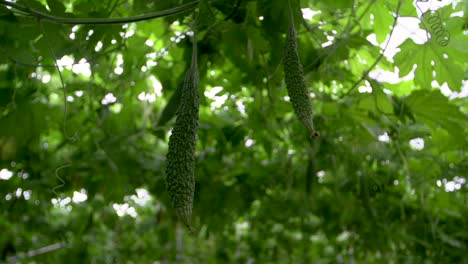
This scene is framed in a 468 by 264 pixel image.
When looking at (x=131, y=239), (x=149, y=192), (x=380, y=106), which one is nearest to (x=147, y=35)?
(x=380, y=106)

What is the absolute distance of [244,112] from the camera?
2.36 meters

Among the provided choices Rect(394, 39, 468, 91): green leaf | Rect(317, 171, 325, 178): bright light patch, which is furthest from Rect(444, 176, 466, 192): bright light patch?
Rect(394, 39, 468, 91): green leaf

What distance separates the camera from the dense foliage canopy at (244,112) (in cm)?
146

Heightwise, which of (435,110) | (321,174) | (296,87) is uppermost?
(321,174)

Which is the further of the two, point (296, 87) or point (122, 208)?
point (122, 208)

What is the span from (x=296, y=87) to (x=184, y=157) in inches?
9.0

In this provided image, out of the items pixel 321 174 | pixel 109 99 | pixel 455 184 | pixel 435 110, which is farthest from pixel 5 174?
pixel 455 184

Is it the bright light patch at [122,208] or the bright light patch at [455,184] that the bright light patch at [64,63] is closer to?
the bright light patch at [122,208]

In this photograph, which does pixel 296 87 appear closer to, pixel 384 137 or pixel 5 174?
pixel 384 137

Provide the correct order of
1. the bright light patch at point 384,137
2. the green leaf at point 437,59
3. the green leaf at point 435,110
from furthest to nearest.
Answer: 1. the bright light patch at point 384,137
2. the green leaf at point 435,110
3. the green leaf at point 437,59

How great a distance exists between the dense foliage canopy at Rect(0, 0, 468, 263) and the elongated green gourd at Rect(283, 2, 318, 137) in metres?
0.24

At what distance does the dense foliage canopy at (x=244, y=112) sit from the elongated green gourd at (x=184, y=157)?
0.21 meters

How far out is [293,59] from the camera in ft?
2.78

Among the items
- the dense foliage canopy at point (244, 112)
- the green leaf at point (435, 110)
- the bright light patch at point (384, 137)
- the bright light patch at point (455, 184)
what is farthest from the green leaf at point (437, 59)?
the bright light patch at point (455, 184)
